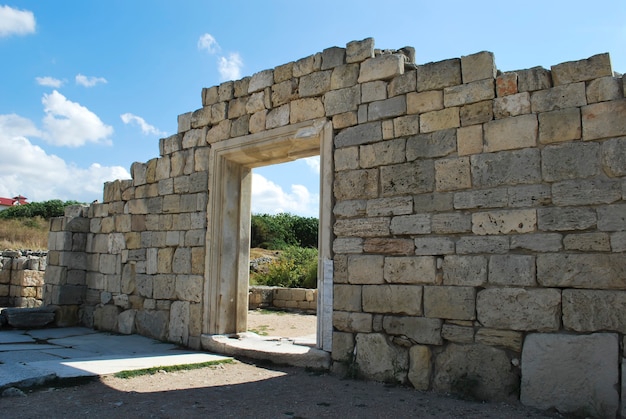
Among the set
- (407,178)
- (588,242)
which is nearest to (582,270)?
(588,242)

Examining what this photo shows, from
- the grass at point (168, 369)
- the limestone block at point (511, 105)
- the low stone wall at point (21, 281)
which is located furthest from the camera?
the low stone wall at point (21, 281)

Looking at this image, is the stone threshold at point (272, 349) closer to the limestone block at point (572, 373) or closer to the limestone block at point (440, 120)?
the limestone block at point (572, 373)

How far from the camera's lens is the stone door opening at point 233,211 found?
6293 mm

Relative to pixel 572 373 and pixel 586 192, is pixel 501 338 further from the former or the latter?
pixel 586 192

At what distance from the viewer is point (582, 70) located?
4.18 meters

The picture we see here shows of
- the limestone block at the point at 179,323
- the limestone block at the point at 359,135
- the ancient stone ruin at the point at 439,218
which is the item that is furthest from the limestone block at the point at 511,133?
the limestone block at the point at 179,323

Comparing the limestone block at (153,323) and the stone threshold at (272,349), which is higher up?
the limestone block at (153,323)

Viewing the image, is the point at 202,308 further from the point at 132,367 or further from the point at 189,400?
the point at 189,400

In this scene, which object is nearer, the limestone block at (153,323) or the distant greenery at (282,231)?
the limestone block at (153,323)

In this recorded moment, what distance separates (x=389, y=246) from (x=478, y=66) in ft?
6.18

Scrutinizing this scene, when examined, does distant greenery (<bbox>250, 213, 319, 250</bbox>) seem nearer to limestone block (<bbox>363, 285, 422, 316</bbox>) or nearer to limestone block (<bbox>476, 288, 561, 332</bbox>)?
limestone block (<bbox>363, 285, 422, 316</bbox>)

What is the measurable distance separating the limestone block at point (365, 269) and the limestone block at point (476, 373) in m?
0.97

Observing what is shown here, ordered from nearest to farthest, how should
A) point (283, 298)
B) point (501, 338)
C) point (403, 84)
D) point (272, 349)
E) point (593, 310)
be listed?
point (593, 310) → point (501, 338) → point (403, 84) → point (272, 349) → point (283, 298)

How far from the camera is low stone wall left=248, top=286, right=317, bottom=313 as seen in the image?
→ 36.8 ft
